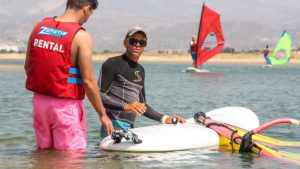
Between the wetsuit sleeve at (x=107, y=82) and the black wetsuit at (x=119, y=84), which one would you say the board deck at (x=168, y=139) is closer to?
the black wetsuit at (x=119, y=84)

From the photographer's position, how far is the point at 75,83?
5.27 m

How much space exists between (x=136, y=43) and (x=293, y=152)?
8.54 ft

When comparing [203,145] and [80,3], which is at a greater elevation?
[80,3]

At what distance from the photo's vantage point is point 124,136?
6.38 metres

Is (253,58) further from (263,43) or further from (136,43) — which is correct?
(263,43)

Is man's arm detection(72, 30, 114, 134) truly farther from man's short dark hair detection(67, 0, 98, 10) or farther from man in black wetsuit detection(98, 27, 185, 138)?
man in black wetsuit detection(98, 27, 185, 138)

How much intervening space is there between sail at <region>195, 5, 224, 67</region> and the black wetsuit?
3119 cm

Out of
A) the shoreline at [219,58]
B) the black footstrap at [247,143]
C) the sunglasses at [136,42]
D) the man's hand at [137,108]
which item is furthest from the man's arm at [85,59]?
the shoreline at [219,58]

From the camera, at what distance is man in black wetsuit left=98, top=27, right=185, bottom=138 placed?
6.34 meters

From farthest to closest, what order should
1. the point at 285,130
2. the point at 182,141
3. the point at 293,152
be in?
the point at 285,130 → the point at 293,152 → the point at 182,141

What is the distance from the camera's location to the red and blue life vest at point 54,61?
17.0ft

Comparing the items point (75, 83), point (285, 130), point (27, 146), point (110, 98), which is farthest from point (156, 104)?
point (75, 83)

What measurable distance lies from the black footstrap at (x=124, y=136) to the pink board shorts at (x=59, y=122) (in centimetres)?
71

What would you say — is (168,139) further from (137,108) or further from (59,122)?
(59,122)
